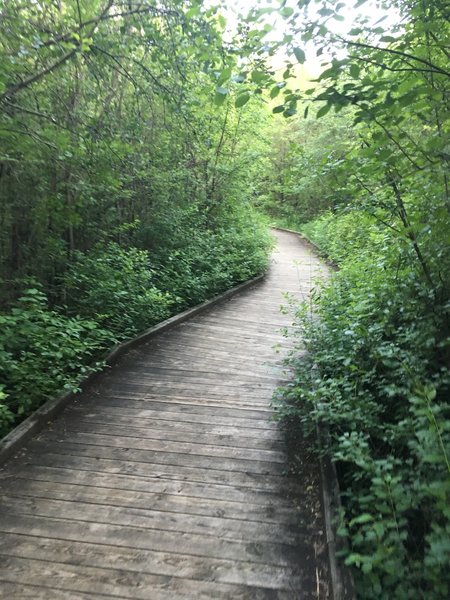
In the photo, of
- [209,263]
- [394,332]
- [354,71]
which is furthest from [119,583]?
[209,263]

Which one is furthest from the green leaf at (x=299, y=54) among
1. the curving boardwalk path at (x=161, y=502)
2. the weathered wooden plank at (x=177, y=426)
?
the weathered wooden plank at (x=177, y=426)

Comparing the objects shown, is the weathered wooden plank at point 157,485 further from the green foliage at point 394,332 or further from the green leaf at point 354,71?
the green leaf at point 354,71

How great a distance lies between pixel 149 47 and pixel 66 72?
1.12 meters

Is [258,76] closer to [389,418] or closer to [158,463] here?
[389,418]

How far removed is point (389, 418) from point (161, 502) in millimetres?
1830

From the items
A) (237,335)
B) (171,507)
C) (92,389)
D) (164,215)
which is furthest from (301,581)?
(164,215)

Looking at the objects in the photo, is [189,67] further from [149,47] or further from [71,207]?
[71,207]

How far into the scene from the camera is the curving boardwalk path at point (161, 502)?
2.40 metres

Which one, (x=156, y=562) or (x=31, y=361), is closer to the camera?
(x=156, y=562)

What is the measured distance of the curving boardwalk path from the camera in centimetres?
240

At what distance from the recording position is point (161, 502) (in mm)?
3043

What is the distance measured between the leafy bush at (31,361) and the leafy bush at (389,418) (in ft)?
7.23

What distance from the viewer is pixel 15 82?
14.9ft

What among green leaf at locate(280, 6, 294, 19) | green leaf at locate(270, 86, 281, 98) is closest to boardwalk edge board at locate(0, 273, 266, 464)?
green leaf at locate(270, 86, 281, 98)
